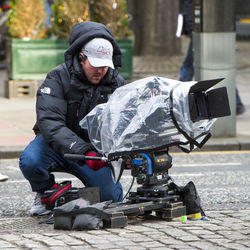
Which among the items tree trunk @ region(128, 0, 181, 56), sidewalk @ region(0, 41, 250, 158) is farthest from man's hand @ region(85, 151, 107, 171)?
tree trunk @ region(128, 0, 181, 56)

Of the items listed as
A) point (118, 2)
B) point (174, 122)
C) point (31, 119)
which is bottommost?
point (31, 119)

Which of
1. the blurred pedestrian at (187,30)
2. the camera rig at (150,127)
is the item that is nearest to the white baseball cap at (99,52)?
the camera rig at (150,127)

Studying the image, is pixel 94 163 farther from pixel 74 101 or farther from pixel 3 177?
pixel 3 177

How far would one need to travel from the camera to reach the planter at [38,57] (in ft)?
44.7

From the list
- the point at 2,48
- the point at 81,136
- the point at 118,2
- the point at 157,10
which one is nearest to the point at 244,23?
the point at 157,10

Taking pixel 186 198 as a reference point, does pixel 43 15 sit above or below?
above

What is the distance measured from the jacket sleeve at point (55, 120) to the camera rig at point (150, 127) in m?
0.12

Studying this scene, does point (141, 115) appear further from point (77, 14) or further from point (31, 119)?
point (77, 14)

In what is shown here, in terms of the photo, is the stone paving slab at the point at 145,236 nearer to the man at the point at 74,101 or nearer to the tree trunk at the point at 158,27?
the man at the point at 74,101

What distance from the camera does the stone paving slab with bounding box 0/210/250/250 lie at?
4.93m

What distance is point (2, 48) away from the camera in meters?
19.4

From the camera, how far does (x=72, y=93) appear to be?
19.5 ft

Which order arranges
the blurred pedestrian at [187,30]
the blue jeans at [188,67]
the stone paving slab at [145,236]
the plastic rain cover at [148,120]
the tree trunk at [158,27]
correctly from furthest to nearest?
1. the tree trunk at [158,27]
2. the blue jeans at [188,67]
3. the blurred pedestrian at [187,30]
4. the plastic rain cover at [148,120]
5. the stone paving slab at [145,236]

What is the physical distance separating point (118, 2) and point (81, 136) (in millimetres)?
8167
